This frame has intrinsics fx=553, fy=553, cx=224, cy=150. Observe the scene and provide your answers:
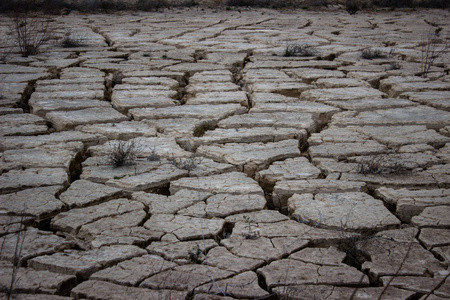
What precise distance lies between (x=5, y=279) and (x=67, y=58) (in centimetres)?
512

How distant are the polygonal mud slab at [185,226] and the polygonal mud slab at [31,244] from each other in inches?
16.2

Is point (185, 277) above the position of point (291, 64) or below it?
below

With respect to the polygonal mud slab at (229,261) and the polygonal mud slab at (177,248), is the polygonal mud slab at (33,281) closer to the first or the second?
the polygonal mud slab at (177,248)

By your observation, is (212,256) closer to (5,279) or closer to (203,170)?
(5,279)

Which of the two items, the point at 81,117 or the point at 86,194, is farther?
the point at 81,117

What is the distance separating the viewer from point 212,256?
90.2 inches

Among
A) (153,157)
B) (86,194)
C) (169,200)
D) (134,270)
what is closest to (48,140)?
(153,157)

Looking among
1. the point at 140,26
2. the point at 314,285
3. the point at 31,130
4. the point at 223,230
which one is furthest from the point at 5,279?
the point at 140,26

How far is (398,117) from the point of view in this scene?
4344 mm

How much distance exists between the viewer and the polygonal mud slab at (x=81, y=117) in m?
4.13

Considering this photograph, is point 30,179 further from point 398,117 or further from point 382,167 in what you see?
point 398,117

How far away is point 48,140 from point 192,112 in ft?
3.87

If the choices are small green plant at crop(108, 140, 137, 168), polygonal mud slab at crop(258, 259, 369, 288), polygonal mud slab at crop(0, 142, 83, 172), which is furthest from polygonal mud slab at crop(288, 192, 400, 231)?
polygonal mud slab at crop(0, 142, 83, 172)

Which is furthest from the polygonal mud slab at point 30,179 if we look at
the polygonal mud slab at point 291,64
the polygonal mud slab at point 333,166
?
the polygonal mud slab at point 291,64
